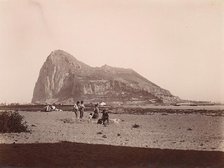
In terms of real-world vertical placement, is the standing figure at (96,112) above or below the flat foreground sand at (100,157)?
above

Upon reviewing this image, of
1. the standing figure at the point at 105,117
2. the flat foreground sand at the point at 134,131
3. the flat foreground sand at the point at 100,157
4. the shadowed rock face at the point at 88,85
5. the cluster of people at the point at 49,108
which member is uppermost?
the shadowed rock face at the point at 88,85

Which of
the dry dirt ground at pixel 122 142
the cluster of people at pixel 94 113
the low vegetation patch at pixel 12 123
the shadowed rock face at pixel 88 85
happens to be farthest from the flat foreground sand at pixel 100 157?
the shadowed rock face at pixel 88 85

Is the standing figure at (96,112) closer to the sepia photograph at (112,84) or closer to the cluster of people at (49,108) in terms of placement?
the sepia photograph at (112,84)

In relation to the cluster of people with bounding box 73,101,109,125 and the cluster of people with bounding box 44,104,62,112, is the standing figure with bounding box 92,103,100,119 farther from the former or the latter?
the cluster of people with bounding box 44,104,62,112

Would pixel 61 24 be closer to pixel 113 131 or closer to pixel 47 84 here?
pixel 47 84

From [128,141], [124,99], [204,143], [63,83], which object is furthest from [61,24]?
[204,143]

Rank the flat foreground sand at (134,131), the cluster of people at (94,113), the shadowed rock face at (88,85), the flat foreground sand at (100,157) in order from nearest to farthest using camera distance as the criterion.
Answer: the flat foreground sand at (100,157), the flat foreground sand at (134,131), the shadowed rock face at (88,85), the cluster of people at (94,113)

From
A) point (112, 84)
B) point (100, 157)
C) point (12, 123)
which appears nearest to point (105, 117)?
point (112, 84)
